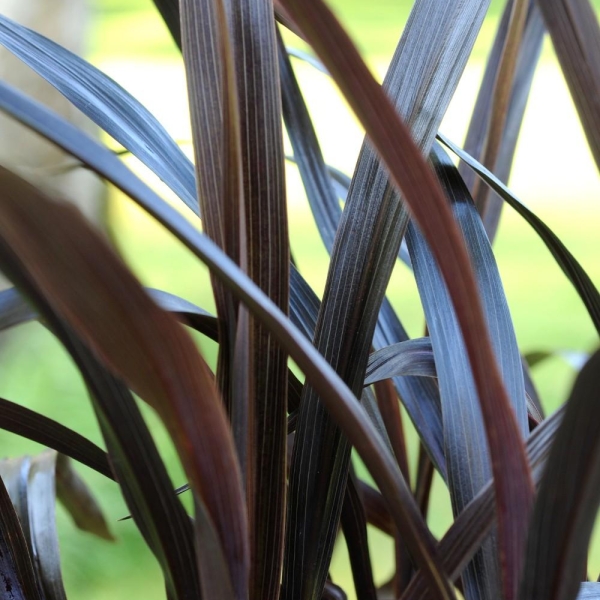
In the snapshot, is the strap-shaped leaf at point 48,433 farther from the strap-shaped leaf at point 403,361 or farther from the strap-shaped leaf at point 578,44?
the strap-shaped leaf at point 578,44

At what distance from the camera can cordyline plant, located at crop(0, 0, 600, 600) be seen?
0.16m

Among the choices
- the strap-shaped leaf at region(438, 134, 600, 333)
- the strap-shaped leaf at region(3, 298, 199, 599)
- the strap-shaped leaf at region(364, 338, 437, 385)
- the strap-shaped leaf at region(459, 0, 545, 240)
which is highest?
the strap-shaped leaf at region(459, 0, 545, 240)

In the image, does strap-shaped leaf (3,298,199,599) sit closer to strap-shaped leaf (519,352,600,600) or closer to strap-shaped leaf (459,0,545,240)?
strap-shaped leaf (519,352,600,600)

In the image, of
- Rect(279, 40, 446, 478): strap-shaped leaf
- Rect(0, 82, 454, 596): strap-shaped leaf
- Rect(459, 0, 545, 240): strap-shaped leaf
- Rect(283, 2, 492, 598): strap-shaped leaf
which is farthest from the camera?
Rect(459, 0, 545, 240): strap-shaped leaf

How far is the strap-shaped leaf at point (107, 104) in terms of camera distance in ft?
0.95

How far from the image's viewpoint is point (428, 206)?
0.17 m

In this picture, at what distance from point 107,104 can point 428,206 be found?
203 millimetres

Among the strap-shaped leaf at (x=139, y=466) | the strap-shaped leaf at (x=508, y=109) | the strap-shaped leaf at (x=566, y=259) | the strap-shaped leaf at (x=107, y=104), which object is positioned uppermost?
the strap-shaped leaf at (x=508, y=109)

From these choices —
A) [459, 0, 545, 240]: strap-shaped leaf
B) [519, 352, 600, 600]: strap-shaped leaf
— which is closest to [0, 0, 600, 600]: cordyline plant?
[519, 352, 600, 600]: strap-shaped leaf

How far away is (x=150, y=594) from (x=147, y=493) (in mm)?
683

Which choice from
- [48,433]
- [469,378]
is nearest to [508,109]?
[469,378]

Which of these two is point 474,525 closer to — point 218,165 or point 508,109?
point 218,165

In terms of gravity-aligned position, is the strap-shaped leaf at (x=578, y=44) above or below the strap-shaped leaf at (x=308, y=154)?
below

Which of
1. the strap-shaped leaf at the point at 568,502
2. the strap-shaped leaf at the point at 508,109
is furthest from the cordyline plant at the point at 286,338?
the strap-shaped leaf at the point at 508,109
